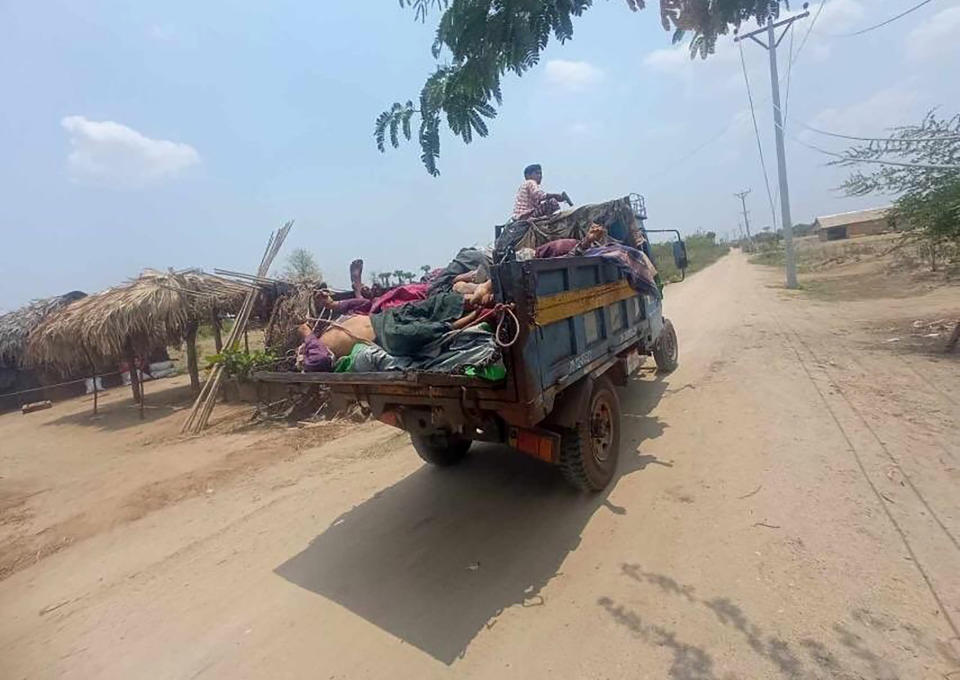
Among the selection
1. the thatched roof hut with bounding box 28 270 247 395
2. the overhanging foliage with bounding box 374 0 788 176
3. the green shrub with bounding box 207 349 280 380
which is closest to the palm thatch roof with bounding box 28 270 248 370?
the thatched roof hut with bounding box 28 270 247 395

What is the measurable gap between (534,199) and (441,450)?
10.6 ft

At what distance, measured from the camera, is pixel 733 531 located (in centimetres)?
318

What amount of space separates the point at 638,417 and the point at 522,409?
3.07 metres

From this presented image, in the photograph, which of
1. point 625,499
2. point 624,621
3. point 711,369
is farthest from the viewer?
point 711,369

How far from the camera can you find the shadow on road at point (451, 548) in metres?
2.87

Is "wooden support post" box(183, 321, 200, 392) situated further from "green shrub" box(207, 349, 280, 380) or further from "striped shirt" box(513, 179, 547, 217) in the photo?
"striped shirt" box(513, 179, 547, 217)

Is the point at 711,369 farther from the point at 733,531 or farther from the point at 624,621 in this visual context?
the point at 624,621

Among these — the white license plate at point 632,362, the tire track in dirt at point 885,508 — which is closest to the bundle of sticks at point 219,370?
the white license plate at point 632,362

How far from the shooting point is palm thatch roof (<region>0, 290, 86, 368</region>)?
1349 cm

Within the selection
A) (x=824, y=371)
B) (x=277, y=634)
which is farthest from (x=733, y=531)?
(x=824, y=371)

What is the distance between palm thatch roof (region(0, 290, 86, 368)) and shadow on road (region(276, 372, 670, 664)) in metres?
13.7

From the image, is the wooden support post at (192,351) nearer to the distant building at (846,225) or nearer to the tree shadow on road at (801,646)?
the tree shadow on road at (801,646)

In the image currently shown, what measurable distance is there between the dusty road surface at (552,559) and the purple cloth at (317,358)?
1290 millimetres

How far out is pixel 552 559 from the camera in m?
3.21
